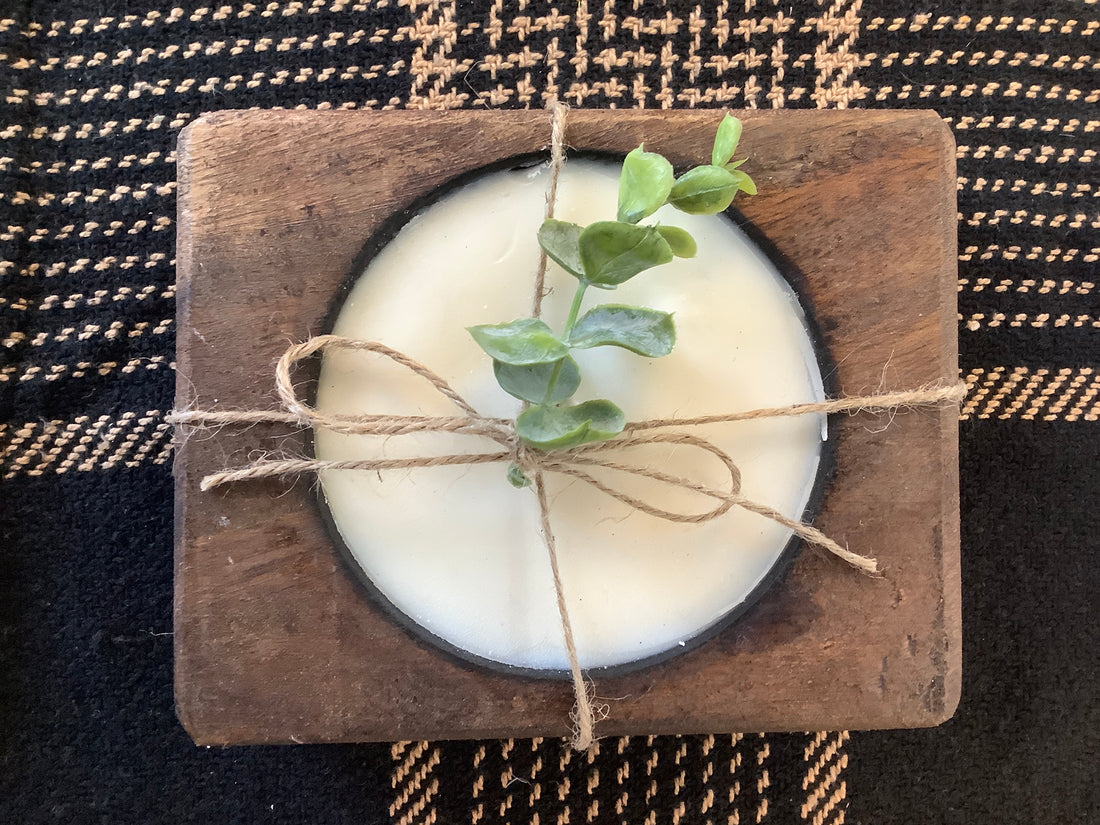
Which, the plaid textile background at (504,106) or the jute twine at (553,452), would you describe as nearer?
the jute twine at (553,452)

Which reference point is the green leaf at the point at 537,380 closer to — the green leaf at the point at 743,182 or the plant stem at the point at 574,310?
the plant stem at the point at 574,310

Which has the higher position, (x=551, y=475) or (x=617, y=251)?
(x=617, y=251)

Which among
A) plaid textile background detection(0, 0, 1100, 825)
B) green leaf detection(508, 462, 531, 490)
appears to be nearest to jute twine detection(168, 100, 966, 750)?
green leaf detection(508, 462, 531, 490)

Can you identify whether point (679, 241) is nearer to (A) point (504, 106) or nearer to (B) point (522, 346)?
(B) point (522, 346)

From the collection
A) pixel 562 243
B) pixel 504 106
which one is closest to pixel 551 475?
pixel 562 243

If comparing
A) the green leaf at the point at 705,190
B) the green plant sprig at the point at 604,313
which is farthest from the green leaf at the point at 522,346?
the green leaf at the point at 705,190
